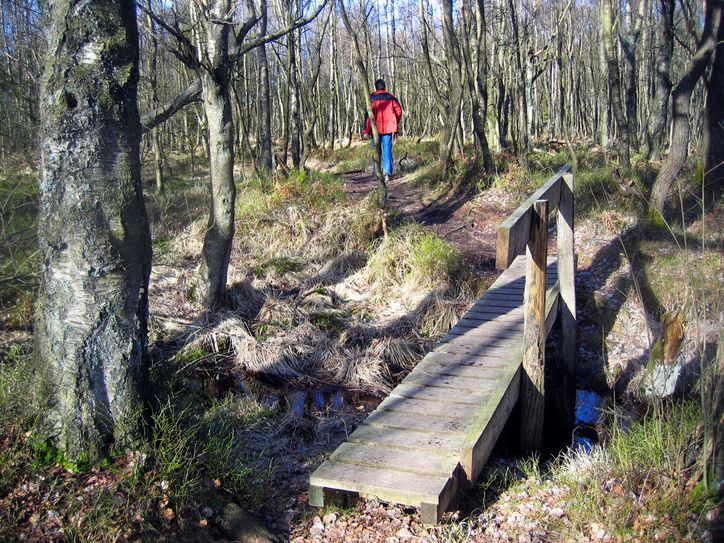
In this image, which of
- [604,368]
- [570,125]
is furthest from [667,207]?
[570,125]

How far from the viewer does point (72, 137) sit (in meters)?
3.41

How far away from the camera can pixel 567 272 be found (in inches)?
299

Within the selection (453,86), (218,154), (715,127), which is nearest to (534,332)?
(218,154)

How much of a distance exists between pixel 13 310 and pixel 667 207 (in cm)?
958

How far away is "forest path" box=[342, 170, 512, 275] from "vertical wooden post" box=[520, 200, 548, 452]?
12.2 ft

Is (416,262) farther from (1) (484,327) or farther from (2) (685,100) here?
(2) (685,100)

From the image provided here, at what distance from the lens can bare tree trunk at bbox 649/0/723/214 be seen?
8773mm

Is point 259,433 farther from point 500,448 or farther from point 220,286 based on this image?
point 220,286

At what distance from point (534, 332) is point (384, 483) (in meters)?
2.39

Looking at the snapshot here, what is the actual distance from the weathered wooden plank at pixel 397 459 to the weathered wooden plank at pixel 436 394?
887 mm

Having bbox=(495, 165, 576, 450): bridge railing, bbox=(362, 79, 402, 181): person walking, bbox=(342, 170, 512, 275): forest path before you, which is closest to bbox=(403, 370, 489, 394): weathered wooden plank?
bbox=(495, 165, 576, 450): bridge railing

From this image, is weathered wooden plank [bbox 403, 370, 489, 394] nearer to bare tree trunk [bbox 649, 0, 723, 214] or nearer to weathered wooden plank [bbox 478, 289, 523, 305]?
weathered wooden plank [bbox 478, 289, 523, 305]

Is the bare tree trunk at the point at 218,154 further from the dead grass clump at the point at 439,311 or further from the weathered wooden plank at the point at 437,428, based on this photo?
the weathered wooden plank at the point at 437,428

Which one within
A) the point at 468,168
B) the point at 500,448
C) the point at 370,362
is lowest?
the point at 500,448
